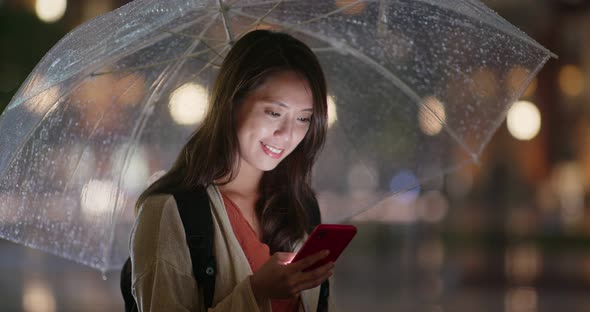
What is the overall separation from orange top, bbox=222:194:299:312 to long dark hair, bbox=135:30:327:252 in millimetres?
89

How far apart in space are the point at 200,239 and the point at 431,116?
1.54m

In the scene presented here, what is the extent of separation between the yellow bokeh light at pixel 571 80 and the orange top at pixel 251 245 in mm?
44334

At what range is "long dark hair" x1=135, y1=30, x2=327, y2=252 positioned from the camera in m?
3.12

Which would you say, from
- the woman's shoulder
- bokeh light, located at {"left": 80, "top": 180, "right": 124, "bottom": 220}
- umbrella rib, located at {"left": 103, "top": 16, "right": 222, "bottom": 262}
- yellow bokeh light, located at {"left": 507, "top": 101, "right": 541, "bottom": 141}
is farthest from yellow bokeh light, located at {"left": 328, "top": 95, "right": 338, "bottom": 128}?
yellow bokeh light, located at {"left": 507, "top": 101, "right": 541, "bottom": 141}

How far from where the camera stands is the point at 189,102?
3.92 m

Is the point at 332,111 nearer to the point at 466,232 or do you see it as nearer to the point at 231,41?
the point at 231,41

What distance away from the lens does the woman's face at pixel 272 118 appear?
313cm

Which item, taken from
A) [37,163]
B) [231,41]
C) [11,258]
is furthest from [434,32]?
[11,258]

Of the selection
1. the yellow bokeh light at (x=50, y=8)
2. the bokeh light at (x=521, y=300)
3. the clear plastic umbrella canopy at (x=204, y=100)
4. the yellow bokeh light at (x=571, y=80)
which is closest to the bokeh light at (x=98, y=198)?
the clear plastic umbrella canopy at (x=204, y=100)

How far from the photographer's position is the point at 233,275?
2.90m

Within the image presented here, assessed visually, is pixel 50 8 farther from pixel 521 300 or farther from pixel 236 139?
pixel 236 139

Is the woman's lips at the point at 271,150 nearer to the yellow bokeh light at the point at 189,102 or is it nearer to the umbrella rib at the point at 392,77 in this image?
the yellow bokeh light at the point at 189,102

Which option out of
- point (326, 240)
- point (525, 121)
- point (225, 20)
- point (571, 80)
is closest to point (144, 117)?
point (225, 20)

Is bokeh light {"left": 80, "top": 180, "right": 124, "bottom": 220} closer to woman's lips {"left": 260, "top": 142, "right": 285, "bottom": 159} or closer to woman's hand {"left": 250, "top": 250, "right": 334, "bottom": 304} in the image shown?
woman's lips {"left": 260, "top": 142, "right": 285, "bottom": 159}
